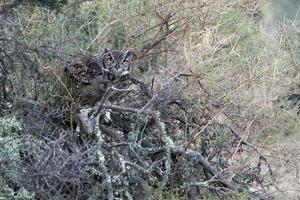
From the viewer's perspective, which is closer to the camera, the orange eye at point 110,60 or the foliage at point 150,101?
the foliage at point 150,101

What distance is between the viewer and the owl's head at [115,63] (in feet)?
16.6

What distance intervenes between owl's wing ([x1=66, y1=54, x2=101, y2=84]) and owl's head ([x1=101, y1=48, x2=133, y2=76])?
0.26ft

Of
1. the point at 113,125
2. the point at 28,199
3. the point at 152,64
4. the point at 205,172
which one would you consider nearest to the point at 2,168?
the point at 28,199

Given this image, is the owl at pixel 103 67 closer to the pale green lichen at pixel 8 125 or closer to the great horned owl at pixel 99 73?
the great horned owl at pixel 99 73

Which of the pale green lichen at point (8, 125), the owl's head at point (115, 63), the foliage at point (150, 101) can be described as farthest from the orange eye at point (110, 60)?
the pale green lichen at point (8, 125)

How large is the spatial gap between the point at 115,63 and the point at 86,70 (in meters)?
0.26

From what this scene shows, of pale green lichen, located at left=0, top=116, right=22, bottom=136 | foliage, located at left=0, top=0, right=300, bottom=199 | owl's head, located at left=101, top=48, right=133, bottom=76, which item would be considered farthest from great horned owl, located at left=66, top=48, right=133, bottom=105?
pale green lichen, located at left=0, top=116, right=22, bottom=136

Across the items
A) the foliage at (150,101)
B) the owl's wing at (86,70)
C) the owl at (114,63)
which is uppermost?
the owl at (114,63)

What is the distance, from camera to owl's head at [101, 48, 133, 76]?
5.07m

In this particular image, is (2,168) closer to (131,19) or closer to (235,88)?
(235,88)

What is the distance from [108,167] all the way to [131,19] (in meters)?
2.83

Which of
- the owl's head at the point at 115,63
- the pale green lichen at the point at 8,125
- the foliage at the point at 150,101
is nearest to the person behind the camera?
the foliage at the point at 150,101

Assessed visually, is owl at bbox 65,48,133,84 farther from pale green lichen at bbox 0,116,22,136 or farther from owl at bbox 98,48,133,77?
pale green lichen at bbox 0,116,22,136

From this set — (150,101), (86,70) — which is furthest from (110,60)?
(150,101)
